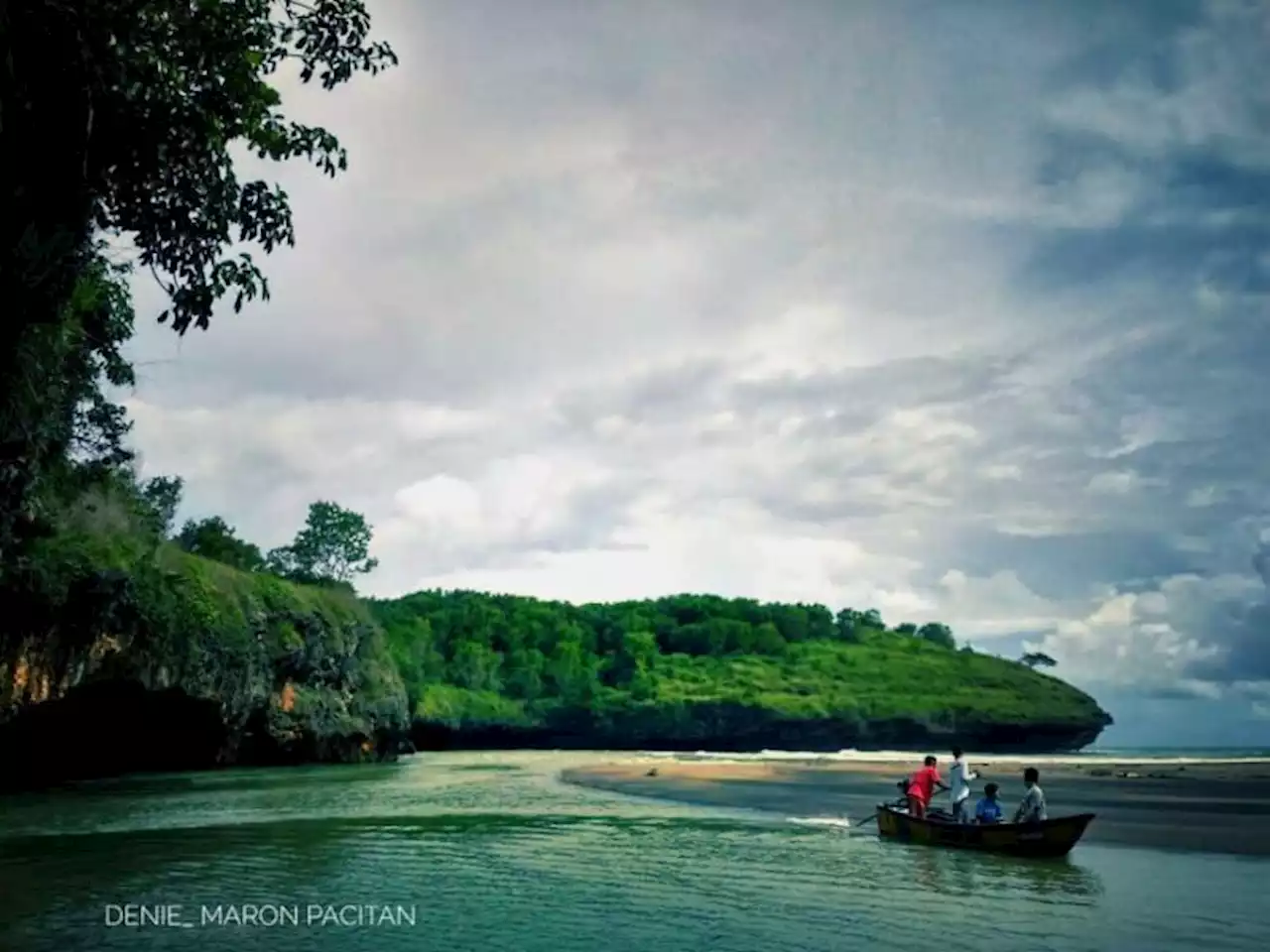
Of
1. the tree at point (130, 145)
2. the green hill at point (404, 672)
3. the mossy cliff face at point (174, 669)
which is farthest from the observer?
the green hill at point (404, 672)

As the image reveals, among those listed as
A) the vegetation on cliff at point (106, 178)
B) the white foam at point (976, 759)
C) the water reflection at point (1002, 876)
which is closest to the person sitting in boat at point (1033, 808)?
the water reflection at point (1002, 876)

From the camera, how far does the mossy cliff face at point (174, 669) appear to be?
37250 mm

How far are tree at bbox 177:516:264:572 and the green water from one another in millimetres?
45186

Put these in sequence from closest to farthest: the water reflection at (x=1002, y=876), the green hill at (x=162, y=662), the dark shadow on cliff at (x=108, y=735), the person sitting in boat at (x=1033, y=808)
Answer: the water reflection at (x=1002, y=876) < the person sitting in boat at (x=1033, y=808) < the green hill at (x=162, y=662) < the dark shadow on cliff at (x=108, y=735)

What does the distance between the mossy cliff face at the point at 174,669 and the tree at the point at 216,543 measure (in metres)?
12.0

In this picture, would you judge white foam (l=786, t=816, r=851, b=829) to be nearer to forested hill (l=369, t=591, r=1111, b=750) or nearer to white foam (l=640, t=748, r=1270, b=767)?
white foam (l=640, t=748, r=1270, b=767)

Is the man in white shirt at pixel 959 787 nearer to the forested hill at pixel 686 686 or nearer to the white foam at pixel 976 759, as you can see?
the white foam at pixel 976 759

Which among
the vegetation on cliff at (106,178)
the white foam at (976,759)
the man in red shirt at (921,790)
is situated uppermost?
the vegetation on cliff at (106,178)

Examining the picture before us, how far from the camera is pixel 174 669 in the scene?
142 ft

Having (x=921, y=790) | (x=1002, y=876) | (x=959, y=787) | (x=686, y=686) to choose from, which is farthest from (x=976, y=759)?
(x=1002, y=876)

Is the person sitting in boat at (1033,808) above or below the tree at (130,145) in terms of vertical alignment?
below

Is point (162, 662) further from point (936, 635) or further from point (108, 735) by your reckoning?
point (936, 635)

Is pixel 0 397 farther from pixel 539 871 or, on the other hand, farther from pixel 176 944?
pixel 539 871

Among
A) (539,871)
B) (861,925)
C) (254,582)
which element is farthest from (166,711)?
(861,925)
